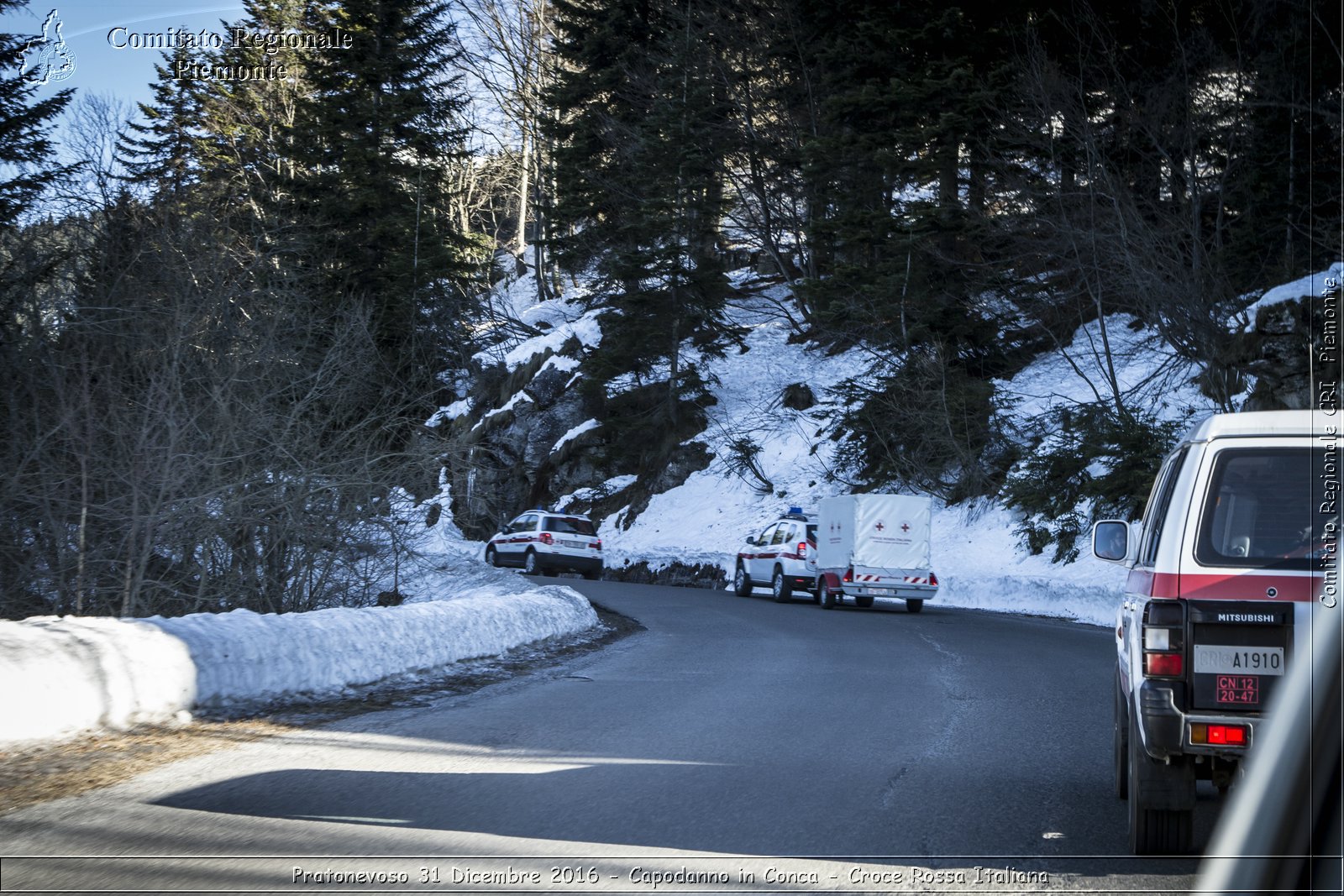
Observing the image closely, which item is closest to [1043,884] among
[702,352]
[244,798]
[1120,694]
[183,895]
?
[1120,694]

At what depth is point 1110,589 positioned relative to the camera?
2248 cm

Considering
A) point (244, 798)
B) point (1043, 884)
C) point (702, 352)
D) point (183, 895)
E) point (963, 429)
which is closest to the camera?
point (183, 895)

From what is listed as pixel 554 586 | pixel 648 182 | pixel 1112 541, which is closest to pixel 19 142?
pixel 554 586

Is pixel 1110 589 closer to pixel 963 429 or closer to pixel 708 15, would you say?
pixel 963 429

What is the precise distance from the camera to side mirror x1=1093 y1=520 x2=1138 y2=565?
7.07m

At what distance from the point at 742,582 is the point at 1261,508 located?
24.0 m

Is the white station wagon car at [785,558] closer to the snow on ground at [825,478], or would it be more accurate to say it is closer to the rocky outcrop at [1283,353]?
the snow on ground at [825,478]

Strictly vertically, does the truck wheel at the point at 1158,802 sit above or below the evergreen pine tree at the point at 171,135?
below

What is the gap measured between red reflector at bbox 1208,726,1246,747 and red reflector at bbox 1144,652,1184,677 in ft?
0.89

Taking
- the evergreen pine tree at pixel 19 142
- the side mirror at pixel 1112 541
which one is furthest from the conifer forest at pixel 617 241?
the side mirror at pixel 1112 541

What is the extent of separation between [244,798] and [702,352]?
132 ft

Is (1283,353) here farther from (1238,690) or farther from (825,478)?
(1238,690)

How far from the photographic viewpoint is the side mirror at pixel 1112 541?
7070 millimetres

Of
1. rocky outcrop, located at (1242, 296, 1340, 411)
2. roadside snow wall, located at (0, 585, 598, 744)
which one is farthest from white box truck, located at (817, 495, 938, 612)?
roadside snow wall, located at (0, 585, 598, 744)
